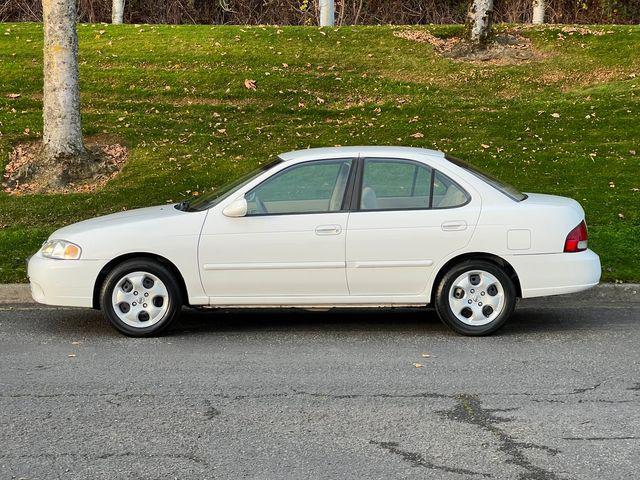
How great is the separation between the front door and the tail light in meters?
1.77

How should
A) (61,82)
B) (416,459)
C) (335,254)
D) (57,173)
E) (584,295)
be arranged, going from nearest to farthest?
(416,459) → (335,254) → (584,295) → (61,82) → (57,173)

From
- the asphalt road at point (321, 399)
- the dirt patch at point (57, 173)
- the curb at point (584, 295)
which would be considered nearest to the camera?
the asphalt road at point (321, 399)

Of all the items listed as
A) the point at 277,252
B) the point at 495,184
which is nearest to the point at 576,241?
the point at 495,184

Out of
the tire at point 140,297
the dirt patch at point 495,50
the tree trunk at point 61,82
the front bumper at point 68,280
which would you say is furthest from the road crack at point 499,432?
the dirt patch at point 495,50

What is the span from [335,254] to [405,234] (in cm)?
57

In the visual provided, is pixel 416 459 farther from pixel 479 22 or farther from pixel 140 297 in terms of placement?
pixel 479 22

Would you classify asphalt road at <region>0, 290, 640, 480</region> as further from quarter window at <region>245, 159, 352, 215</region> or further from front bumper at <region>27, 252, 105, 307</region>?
quarter window at <region>245, 159, 352, 215</region>

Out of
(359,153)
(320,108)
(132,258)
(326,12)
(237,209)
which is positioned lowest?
(132,258)

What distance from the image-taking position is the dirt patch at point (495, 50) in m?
20.2

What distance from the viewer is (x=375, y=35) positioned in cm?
2191

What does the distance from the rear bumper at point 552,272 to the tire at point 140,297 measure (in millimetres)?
2692

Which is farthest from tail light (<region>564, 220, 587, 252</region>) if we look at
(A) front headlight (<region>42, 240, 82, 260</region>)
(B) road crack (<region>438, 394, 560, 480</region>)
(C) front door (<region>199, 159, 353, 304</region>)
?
(A) front headlight (<region>42, 240, 82, 260</region>)

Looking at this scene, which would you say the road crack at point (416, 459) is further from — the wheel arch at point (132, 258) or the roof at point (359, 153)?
the roof at point (359, 153)

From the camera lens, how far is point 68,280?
7.94m
